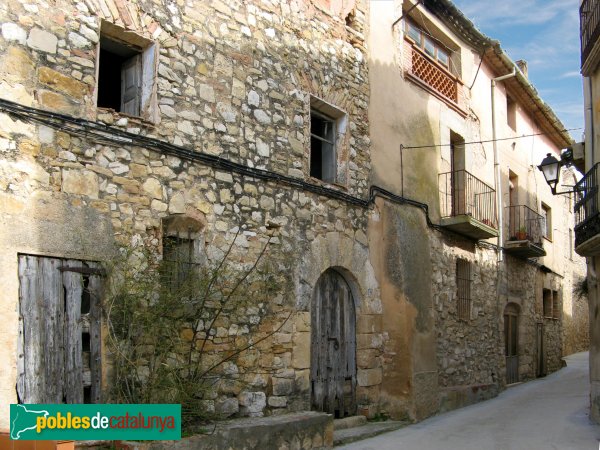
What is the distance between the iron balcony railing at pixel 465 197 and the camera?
37.0ft

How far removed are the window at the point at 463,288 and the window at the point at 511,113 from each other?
454cm

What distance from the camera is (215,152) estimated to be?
706cm

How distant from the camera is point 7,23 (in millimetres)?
5445

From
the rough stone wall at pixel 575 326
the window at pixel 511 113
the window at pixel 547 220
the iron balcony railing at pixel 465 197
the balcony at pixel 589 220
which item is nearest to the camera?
the balcony at pixel 589 220

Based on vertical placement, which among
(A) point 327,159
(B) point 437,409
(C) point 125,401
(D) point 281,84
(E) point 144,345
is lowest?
(B) point 437,409

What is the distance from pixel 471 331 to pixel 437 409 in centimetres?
222

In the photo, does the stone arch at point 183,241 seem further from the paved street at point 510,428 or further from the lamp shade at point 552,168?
the lamp shade at point 552,168

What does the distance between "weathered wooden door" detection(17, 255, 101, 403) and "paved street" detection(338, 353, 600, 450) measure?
10.6 ft

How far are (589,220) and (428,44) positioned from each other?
4.82 meters

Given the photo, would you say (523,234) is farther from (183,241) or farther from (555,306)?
(183,241)

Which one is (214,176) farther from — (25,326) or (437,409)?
(437,409)

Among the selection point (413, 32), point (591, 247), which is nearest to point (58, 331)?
point (591, 247)

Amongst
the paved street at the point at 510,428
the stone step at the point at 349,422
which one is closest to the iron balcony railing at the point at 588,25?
the paved street at the point at 510,428

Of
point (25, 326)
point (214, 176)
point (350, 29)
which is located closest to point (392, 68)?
point (350, 29)
